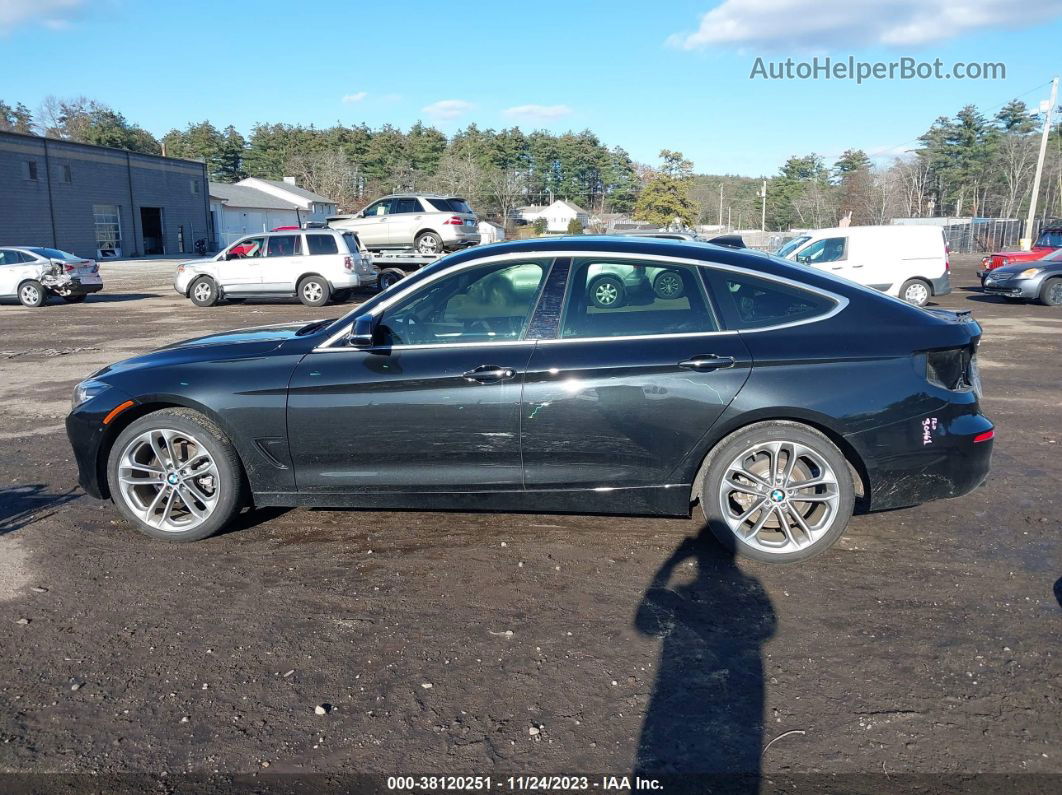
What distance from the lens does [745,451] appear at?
4410 millimetres

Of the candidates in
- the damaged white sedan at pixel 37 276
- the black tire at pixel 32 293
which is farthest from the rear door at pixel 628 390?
the black tire at pixel 32 293

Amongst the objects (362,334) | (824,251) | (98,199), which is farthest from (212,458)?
(98,199)

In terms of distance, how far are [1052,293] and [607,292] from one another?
18.3 m

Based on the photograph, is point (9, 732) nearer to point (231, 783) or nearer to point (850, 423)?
point (231, 783)

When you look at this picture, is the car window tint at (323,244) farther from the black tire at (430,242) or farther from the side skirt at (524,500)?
the side skirt at (524,500)

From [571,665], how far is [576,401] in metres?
1.42

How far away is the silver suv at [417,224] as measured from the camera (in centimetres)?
2322

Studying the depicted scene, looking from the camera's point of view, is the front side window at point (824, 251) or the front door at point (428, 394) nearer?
the front door at point (428, 394)

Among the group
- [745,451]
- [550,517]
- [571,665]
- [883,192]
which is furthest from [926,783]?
[883,192]

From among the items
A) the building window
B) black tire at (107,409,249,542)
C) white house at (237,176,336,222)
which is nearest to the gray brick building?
the building window

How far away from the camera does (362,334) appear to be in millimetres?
4527

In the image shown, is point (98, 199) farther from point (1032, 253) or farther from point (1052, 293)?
point (1052, 293)

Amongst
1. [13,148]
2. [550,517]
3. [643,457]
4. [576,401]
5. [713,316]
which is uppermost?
[13,148]

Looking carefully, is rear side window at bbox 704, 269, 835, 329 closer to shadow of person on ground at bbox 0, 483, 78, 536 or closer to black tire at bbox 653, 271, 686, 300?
black tire at bbox 653, 271, 686, 300
